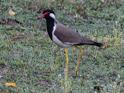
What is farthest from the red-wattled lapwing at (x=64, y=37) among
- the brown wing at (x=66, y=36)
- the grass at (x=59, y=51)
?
the grass at (x=59, y=51)

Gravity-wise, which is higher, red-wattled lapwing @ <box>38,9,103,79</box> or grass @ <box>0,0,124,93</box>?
red-wattled lapwing @ <box>38,9,103,79</box>

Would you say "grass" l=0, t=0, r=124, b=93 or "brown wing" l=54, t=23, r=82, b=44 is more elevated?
"brown wing" l=54, t=23, r=82, b=44

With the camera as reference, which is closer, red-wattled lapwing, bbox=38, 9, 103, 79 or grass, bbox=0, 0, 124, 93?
grass, bbox=0, 0, 124, 93

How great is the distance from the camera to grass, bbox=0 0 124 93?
8812mm

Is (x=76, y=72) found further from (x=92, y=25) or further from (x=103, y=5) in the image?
(x=103, y=5)

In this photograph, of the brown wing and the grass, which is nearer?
the grass

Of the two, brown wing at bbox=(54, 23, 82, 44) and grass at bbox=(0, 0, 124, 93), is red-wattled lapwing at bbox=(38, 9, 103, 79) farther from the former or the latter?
grass at bbox=(0, 0, 124, 93)

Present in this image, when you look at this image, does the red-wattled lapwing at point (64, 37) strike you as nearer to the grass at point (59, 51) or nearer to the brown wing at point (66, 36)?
the brown wing at point (66, 36)

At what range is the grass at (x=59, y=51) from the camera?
28.9ft

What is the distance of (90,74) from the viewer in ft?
31.1

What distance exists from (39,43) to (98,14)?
253cm

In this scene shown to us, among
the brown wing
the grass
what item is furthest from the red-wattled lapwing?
the grass

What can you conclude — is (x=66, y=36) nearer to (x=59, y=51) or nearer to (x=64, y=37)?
(x=64, y=37)

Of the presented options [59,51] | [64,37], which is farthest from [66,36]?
[59,51]
